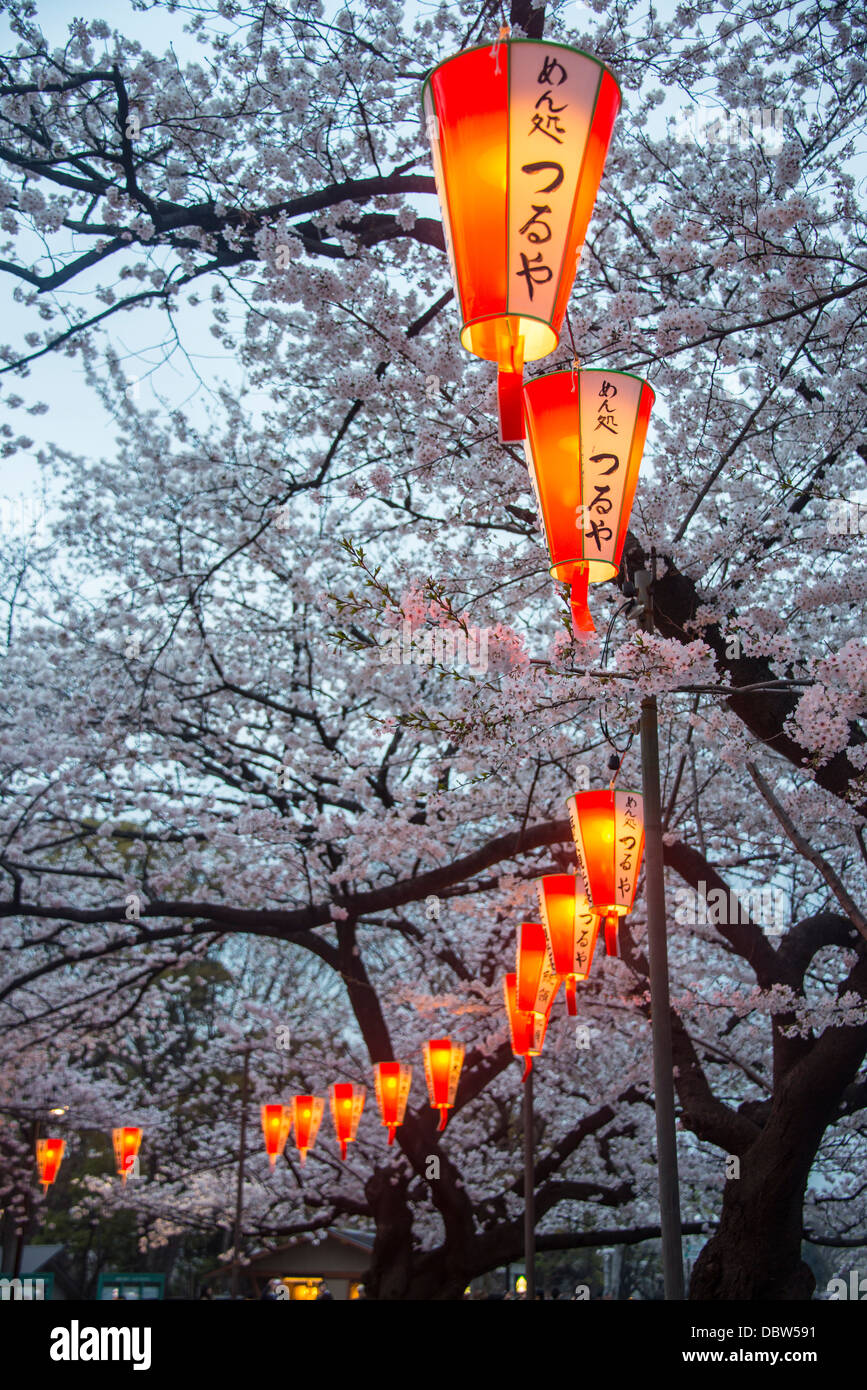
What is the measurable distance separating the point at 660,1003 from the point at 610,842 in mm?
1412

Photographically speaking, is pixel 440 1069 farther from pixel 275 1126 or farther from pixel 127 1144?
pixel 127 1144

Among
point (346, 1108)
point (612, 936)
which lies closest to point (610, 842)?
point (612, 936)

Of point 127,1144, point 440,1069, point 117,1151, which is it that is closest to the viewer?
point 440,1069

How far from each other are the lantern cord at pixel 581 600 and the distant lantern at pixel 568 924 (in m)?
3.54

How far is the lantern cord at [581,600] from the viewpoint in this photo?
3676mm

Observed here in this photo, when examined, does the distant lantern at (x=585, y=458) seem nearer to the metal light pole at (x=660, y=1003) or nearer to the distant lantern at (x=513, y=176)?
the metal light pole at (x=660, y=1003)

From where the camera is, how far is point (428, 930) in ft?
43.4

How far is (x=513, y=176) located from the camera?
262cm

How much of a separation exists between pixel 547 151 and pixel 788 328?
3967mm

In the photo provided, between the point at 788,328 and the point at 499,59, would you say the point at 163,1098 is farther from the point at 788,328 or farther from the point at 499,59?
the point at 499,59

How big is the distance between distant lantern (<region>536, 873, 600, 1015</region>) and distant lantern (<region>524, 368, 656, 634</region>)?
11.8 feet

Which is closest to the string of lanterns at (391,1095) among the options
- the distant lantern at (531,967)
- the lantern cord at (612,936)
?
the distant lantern at (531,967)
